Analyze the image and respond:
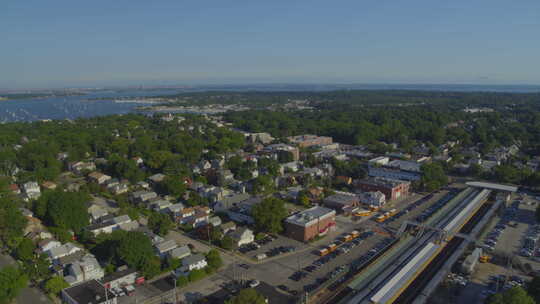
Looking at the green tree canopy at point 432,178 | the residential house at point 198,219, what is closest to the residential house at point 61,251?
the residential house at point 198,219

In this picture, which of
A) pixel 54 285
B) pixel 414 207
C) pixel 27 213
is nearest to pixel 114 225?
pixel 54 285

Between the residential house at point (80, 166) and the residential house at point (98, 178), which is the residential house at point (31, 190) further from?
the residential house at point (80, 166)

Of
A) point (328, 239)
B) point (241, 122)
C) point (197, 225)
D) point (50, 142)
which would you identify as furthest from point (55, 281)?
point (241, 122)

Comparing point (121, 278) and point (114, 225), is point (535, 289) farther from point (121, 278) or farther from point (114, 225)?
point (114, 225)

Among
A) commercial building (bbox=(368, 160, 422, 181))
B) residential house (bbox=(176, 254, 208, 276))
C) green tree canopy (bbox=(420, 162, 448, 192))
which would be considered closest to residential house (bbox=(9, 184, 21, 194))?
residential house (bbox=(176, 254, 208, 276))

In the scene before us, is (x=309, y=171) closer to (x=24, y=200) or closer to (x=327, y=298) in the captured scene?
(x=327, y=298)

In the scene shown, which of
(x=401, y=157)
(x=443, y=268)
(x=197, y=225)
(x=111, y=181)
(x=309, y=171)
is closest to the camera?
(x=443, y=268)
